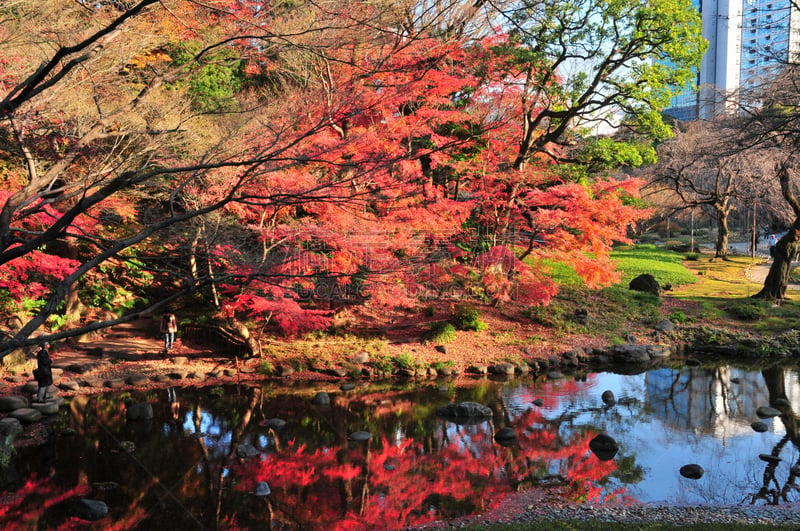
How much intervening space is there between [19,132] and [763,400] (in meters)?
13.7

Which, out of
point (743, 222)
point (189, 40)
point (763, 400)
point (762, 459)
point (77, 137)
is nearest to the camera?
point (762, 459)

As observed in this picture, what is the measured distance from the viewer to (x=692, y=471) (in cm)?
812

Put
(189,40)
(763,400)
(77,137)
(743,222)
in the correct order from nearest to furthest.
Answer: (77,137)
(763,400)
(189,40)
(743,222)

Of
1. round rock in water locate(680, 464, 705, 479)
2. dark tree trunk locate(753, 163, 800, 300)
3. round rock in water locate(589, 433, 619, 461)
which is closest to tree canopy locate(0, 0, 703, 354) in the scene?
round rock in water locate(589, 433, 619, 461)

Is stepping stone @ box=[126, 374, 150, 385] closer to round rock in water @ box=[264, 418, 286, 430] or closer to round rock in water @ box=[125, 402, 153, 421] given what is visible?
round rock in water @ box=[125, 402, 153, 421]

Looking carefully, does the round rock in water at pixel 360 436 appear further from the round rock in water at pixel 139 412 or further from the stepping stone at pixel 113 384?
the stepping stone at pixel 113 384

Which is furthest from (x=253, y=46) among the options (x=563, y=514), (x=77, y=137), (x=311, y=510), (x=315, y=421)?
(x=563, y=514)

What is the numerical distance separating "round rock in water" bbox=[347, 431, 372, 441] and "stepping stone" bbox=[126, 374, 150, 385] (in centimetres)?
532

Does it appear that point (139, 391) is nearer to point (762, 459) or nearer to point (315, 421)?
point (315, 421)

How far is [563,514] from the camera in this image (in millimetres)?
Result: 6922

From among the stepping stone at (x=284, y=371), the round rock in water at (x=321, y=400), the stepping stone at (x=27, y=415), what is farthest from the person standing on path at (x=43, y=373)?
the round rock in water at (x=321, y=400)

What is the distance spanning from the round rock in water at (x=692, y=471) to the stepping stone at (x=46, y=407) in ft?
33.6

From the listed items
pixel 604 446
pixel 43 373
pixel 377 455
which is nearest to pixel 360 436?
pixel 377 455

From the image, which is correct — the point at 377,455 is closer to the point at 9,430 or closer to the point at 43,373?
the point at 9,430
